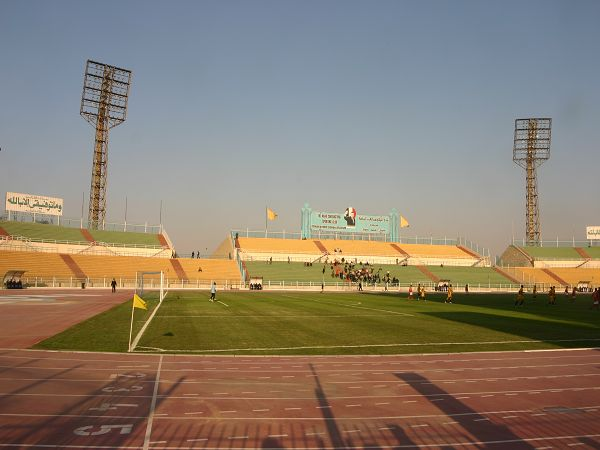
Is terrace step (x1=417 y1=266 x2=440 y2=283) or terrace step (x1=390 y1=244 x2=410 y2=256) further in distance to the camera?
terrace step (x1=390 y1=244 x2=410 y2=256)

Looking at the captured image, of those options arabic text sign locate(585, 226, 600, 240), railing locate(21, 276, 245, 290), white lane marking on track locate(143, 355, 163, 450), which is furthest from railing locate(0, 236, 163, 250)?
arabic text sign locate(585, 226, 600, 240)

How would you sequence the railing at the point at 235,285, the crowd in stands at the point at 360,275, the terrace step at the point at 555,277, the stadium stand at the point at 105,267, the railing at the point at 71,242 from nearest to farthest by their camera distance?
the railing at the point at 235,285 < the stadium stand at the point at 105,267 < the railing at the point at 71,242 < the crowd in stands at the point at 360,275 < the terrace step at the point at 555,277

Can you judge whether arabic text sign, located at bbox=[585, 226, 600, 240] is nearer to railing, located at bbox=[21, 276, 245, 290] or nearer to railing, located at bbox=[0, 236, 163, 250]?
railing, located at bbox=[21, 276, 245, 290]

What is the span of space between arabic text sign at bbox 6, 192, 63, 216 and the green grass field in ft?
185

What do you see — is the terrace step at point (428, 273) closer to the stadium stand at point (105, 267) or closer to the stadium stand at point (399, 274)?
the stadium stand at point (399, 274)

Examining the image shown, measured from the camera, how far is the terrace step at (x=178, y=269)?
7201 centimetres

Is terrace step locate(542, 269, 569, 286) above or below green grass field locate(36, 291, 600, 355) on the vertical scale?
above

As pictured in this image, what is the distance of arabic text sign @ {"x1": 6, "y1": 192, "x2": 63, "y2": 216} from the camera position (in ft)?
261

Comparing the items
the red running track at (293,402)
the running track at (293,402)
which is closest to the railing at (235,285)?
the running track at (293,402)

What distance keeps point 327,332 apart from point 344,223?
254ft

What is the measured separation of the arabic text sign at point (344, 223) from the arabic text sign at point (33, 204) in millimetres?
44346

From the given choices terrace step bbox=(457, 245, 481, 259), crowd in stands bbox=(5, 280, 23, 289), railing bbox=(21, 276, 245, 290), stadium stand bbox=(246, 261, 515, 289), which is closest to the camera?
crowd in stands bbox=(5, 280, 23, 289)

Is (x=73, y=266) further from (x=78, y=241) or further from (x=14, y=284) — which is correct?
(x=14, y=284)

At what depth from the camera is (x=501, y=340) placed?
830 inches
